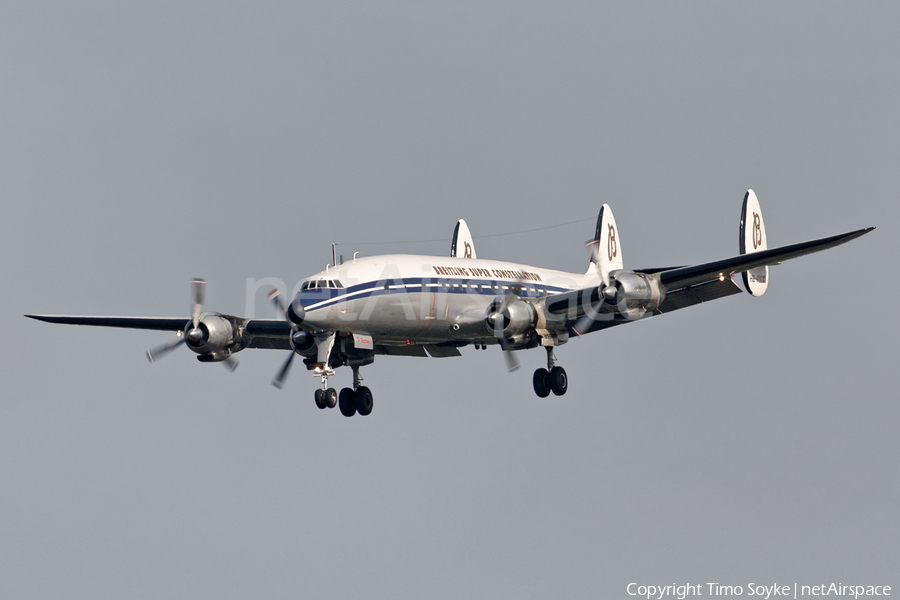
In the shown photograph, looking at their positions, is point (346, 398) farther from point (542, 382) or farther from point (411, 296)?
point (542, 382)

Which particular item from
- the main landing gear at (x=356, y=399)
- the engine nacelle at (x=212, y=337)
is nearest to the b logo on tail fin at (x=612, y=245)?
the main landing gear at (x=356, y=399)

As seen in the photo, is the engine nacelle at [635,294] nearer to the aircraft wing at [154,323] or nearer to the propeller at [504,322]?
the propeller at [504,322]

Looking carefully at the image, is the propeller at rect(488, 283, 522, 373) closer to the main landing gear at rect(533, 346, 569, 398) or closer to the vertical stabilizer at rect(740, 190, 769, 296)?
the main landing gear at rect(533, 346, 569, 398)

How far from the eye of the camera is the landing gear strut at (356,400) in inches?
1438

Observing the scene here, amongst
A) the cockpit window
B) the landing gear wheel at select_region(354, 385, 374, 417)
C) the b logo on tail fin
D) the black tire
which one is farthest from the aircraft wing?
the b logo on tail fin

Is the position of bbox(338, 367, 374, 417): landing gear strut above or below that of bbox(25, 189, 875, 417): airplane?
below

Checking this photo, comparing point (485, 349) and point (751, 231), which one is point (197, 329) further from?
point (751, 231)

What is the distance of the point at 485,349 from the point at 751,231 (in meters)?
8.94

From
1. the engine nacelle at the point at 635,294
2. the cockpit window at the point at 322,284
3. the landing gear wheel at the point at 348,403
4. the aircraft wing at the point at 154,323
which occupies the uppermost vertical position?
the aircraft wing at the point at 154,323

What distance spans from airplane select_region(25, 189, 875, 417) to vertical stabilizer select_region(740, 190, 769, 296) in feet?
0.15

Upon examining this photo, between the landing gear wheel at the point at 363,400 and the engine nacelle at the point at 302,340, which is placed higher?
the engine nacelle at the point at 302,340

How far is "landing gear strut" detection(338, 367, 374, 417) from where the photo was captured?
1438 inches

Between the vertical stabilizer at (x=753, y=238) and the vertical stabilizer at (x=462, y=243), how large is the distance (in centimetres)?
933

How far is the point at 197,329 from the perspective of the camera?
3547 cm
